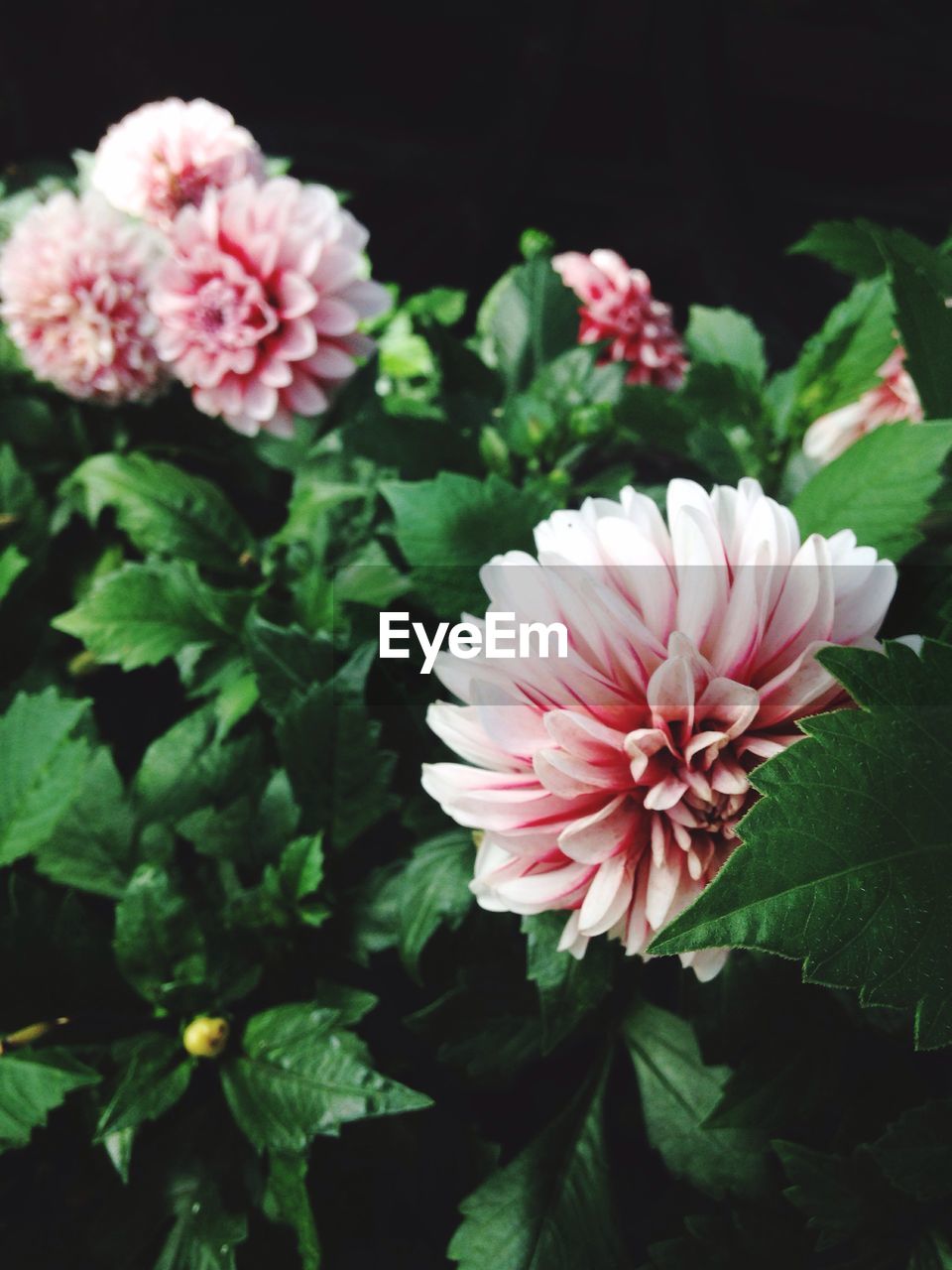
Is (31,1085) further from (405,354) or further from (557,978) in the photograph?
(405,354)

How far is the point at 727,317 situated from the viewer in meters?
0.78

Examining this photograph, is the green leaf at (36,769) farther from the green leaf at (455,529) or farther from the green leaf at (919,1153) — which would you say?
the green leaf at (919,1153)

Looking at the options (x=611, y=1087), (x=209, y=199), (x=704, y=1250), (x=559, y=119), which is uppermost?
(x=209, y=199)

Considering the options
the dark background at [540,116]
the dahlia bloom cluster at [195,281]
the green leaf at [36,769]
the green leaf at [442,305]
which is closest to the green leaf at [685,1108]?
the green leaf at [36,769]

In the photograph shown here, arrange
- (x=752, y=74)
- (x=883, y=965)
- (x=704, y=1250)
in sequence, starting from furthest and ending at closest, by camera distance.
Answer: (x=752, y=74) → (x=704, y=1250) → (x=883, y=965)

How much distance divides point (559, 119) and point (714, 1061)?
6.93 ft

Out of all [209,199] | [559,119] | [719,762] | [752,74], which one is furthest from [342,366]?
[752,74]

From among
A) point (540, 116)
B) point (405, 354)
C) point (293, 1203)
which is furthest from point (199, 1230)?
point (540, 116)

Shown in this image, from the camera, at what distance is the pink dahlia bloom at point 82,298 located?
0.79 m

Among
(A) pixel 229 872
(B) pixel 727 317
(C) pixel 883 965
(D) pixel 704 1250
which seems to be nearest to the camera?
(C) pixel 883 965

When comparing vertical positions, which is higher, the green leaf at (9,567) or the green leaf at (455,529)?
the green leaf at (455,529)

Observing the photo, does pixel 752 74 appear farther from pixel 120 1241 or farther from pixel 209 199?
pixel 120 1241

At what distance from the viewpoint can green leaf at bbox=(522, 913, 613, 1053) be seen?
483mm

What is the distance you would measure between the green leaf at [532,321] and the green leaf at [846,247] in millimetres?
173
